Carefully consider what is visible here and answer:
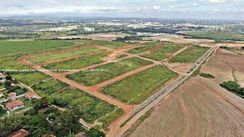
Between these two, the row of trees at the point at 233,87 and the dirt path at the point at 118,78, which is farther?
the dirt path at the point at 118,78

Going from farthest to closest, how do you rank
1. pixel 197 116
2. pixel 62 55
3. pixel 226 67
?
pixel 62 55 < pixel 226 67 < pixel 197 116

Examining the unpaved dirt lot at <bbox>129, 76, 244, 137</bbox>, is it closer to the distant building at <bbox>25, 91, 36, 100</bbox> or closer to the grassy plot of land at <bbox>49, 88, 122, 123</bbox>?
the grassy plot of land at <bbox>49, 88, 122, 123</bbox>

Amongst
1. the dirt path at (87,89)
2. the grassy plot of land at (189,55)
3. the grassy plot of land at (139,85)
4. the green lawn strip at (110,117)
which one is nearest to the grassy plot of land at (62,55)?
the dirt path at (87,89)

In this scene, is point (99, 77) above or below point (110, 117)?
above

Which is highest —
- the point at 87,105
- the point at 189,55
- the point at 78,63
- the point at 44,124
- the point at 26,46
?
the point at 44,124

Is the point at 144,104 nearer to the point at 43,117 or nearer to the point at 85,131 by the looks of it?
the point at 85,131

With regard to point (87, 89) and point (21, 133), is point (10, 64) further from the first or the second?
point (21, 133)

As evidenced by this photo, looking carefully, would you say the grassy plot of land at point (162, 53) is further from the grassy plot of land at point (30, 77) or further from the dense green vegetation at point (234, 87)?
the grassy plot of land at point (30, 77)

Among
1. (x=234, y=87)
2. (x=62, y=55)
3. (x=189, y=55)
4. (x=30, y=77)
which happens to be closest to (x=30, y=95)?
(x=30, y=77)
